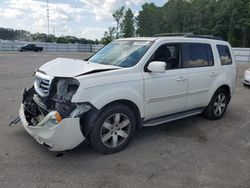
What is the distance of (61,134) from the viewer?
3.36 m

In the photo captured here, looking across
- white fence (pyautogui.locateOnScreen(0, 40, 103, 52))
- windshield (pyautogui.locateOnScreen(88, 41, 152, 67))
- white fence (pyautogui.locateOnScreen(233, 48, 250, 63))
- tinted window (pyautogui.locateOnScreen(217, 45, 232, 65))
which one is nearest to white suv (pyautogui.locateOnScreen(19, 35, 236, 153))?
windshield (pyautogui.locateOnScreen(88, 41, 152, 67))

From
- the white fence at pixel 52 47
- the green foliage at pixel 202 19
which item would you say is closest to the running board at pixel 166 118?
the white fence at pixel 52 47

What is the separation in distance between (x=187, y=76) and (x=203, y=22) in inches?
2573

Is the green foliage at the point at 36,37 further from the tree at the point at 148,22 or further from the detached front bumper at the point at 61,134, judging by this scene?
the detached front bumper at the point at 61,134

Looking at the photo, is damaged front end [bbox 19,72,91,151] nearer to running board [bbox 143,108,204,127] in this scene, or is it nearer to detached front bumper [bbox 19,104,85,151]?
detached front bumper [bbox 19,104,85,151]

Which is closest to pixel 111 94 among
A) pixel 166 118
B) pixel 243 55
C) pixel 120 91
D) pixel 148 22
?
pixel 120 91

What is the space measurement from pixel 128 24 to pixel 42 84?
2601 inches

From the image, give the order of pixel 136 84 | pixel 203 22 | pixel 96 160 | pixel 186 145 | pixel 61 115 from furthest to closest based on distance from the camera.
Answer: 1. pixel 203 22
2. pixel 186 145
3. pixel 136 84
4. pixel 96 160
5. pixel 61 115

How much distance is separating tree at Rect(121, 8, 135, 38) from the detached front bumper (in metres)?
65.0

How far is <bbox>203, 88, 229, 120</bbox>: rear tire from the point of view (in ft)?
18.3

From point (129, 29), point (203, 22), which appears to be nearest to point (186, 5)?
point (203, 22)

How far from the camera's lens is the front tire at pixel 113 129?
3.66m

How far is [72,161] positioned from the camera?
3635mm

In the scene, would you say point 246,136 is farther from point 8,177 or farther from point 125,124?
point 8,177
